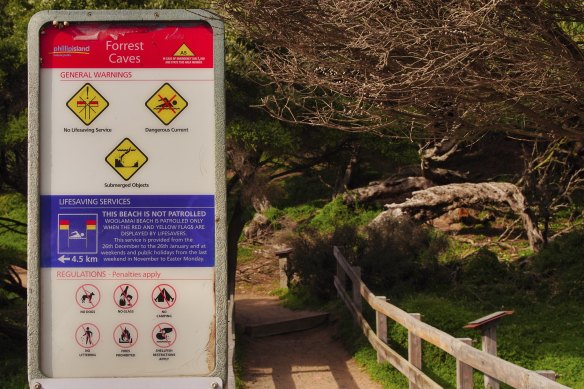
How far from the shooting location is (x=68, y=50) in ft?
13.0

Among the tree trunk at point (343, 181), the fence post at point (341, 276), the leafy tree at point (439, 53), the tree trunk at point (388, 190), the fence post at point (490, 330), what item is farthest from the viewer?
the tree trunk at point (343, 181)

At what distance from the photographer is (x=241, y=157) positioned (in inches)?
514

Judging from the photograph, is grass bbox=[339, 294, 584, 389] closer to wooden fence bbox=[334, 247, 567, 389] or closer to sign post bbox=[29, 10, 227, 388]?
wooden fence bbox=[334, 247, 567, 389]

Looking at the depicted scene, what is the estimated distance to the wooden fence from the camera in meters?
5.62

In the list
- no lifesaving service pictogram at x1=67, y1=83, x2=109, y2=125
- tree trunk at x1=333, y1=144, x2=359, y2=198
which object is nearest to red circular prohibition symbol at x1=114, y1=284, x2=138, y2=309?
no lifesaving service pictogram at x1=67, y1=83, x2=109, y2=125

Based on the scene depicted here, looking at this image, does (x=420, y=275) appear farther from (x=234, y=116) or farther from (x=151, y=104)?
(x=151, y=104)

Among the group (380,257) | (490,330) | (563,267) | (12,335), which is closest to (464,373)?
(490,330)

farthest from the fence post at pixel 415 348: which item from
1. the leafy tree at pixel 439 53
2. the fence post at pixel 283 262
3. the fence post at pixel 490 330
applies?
the fence post at pixel 283 262

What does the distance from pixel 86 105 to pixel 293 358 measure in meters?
8.94

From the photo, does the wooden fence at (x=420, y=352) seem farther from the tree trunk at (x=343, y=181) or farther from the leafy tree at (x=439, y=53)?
the tree trunk at (x=343, y=181)

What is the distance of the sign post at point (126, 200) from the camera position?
3906 mm

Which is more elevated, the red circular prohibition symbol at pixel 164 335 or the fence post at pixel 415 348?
the red circular prohibition symbol at pixel 164 335

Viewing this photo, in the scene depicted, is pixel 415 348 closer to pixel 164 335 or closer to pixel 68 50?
pixel 164 335

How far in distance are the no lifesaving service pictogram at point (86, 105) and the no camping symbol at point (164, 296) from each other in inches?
33.1
